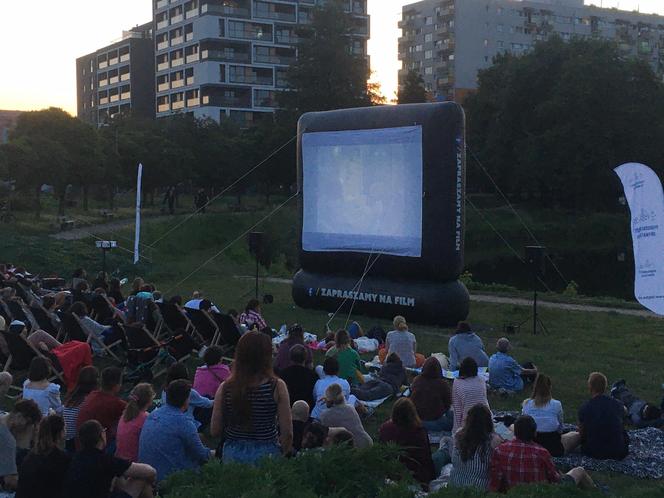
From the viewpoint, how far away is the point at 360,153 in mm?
15328

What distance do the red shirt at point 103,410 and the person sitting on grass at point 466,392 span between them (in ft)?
10.0

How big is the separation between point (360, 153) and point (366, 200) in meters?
0.97

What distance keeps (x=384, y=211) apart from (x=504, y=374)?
19.9 feet

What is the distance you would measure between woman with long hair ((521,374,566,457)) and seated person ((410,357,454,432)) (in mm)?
955

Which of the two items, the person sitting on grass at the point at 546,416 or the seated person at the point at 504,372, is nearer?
the person sitting on grass at the point at 546,416

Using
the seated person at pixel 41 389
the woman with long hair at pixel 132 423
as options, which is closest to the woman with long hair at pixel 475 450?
the woman with long hair at pixel 132 423

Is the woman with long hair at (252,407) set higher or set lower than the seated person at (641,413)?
higher

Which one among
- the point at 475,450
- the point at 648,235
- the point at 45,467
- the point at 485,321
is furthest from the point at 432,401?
the point at 485,321

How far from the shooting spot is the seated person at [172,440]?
210 inches

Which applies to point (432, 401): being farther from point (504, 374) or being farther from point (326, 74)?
point (326, 74)

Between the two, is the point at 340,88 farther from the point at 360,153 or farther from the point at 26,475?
the point at 26,475

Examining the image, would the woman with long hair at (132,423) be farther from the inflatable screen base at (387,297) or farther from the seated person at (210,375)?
the inflatable screen base at (387,297)

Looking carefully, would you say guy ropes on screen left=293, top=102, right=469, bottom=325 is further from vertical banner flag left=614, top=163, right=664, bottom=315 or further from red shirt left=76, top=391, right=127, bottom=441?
red shirt left=76, top=391, right=127, bottom=441

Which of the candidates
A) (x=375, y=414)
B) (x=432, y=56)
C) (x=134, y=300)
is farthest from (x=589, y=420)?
(x=432, y=56)
